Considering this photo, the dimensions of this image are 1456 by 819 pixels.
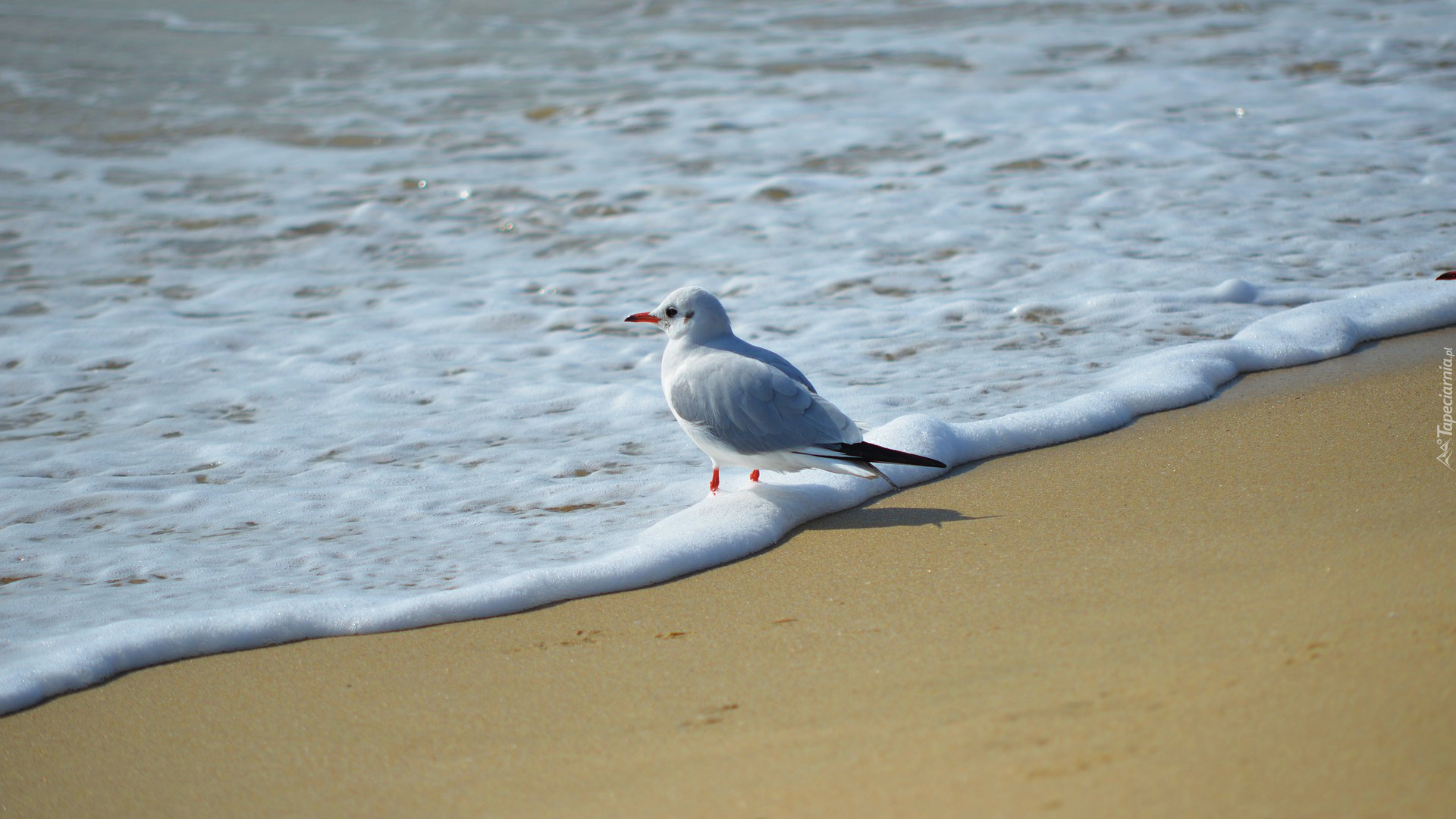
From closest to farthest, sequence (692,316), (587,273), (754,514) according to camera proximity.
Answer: (754,514), (692,316), (587,273)

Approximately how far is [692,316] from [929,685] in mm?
1593

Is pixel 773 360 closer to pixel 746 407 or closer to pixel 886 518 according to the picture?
pixel 746 407

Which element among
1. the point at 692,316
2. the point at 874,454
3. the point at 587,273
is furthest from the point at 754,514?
the point at 587,273

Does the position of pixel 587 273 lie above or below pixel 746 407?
above

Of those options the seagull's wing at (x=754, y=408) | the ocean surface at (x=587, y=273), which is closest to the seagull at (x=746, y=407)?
the seagull's wing at (x=754, y=408)

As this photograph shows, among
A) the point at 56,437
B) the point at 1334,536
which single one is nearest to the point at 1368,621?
the point at 1334,536

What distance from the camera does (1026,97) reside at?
9.04 metres

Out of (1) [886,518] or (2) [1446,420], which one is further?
(2) [1446,420]

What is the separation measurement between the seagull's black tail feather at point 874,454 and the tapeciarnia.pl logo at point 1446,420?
1.33m

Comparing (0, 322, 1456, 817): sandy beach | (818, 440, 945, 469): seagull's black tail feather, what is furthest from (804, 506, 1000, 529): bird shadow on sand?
(818, 440, 945, 469): seagull's black tail feather

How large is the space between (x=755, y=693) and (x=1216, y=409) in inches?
84.5

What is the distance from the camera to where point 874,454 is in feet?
10.3

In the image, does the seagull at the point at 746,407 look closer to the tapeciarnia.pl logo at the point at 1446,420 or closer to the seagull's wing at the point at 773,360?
the seagull's wing at the point at 773,360

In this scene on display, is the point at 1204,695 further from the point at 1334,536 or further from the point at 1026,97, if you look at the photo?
the point at 1026,97
